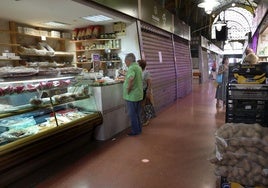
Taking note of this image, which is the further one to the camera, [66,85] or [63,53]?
[63,53]

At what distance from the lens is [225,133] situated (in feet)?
6.48

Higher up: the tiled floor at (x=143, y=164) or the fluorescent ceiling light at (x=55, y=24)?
the fluorescent ceiling light at (x=55, y=24)

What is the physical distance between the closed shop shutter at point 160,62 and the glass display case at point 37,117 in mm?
2689

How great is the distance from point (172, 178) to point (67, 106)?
2490mm

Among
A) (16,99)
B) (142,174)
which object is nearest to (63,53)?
(16,99)

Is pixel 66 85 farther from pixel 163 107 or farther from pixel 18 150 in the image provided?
pixel 163 107

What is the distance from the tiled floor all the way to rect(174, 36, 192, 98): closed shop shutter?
5.06m

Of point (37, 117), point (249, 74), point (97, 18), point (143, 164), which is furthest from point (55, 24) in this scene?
point (249, 74)

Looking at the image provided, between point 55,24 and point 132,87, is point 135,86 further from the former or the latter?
point 55,24

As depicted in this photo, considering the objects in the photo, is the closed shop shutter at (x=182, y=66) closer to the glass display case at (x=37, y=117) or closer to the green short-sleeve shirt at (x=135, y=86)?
the green short-sleeve shirt at (x=135, y=86)

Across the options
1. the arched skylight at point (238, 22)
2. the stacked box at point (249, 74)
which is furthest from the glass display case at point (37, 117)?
the arched skylight at point (238, 22)

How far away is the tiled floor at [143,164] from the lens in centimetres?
315

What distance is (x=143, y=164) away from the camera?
12.1 feet

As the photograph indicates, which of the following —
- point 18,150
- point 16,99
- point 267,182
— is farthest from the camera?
point 16,99
